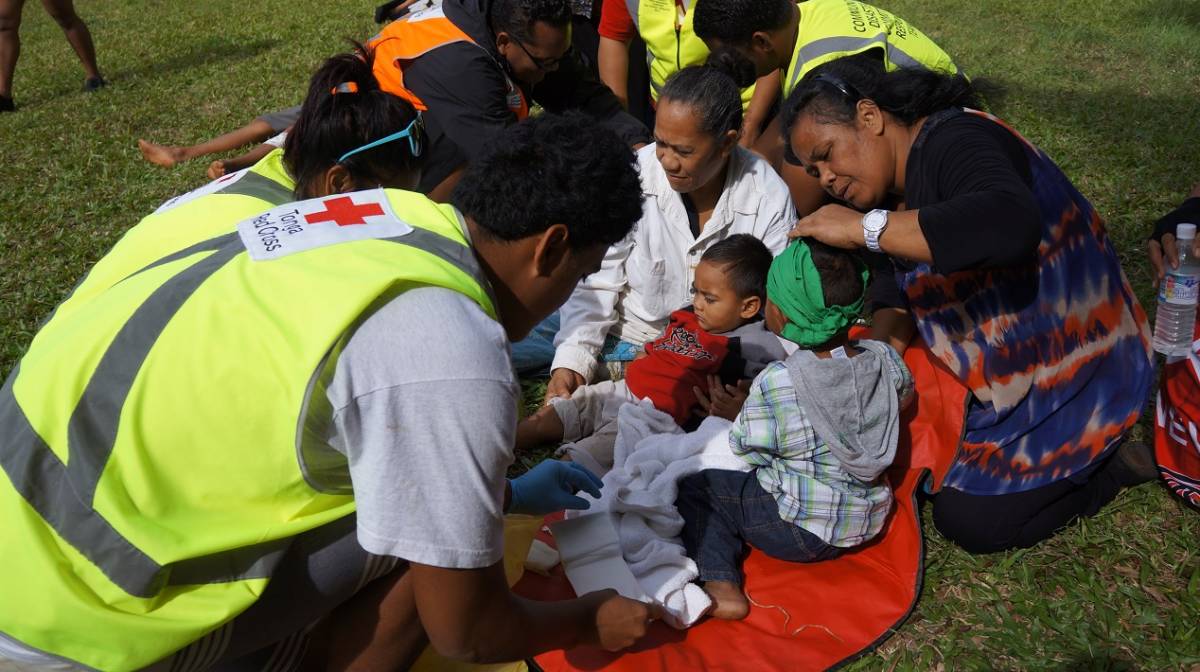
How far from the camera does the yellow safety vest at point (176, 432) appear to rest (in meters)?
1.46

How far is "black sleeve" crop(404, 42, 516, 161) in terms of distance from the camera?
149 inches

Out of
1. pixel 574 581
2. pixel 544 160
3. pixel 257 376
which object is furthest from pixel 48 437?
pixel 574 581

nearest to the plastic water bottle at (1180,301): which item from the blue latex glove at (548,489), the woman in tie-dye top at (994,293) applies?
the woman in tie-dye top at (994,293)

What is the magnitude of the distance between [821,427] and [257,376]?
149cm

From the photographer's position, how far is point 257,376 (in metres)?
1.46

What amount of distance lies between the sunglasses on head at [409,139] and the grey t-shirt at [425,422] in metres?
1.32

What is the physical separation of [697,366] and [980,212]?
48.9 inches

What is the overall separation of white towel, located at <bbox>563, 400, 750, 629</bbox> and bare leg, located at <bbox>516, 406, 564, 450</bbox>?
0.80 feet

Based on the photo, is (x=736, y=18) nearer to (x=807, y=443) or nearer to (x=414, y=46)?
(x=414, y=46)

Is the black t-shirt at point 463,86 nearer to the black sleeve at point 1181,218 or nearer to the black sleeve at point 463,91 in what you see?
the black sleeve at point 463,91

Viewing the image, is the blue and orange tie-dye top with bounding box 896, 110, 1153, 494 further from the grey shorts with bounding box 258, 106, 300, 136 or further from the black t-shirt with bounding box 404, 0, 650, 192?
the grey shorts with bounding box 258, 106, 300, 136

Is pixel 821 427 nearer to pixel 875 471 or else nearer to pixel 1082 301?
pixel 875 471

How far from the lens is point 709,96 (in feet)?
10.6

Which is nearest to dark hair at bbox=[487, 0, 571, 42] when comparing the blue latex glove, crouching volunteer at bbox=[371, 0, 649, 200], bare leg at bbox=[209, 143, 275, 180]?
crouching volunteer at bbox=[371, 0, 649, 200]
